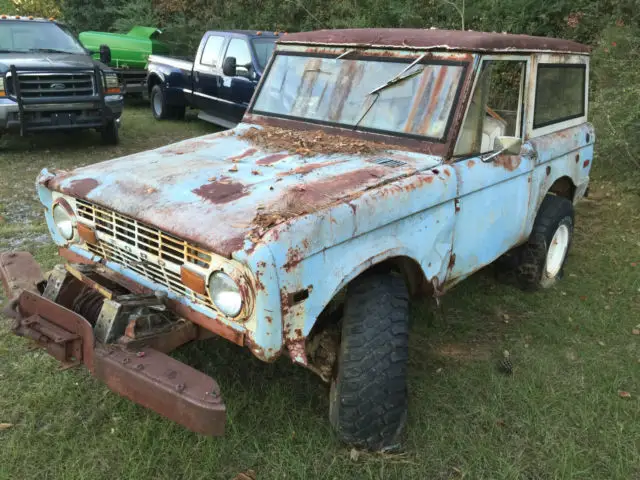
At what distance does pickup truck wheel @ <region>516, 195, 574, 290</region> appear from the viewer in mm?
4434

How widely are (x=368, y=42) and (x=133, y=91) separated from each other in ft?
34.4

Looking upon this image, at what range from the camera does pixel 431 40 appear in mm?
3484

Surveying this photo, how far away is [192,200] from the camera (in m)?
2.70

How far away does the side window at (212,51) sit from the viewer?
32.7ft

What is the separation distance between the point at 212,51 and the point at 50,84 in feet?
10.00

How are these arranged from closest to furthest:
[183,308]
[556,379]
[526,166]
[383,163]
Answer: [183,308], [383,163], [556,379], [526,166]

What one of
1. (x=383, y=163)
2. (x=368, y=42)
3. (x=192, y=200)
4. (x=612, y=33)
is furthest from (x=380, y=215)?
(x=612, y=33)

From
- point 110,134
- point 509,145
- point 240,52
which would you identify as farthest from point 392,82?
point 110,134

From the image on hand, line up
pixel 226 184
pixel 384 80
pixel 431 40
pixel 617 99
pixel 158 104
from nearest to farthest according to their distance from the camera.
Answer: pixel 226 184 → pixel 431 40 → pixel 384 80 → pixel 617 99 → pixel 158 104

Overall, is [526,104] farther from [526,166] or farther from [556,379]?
[556,379]

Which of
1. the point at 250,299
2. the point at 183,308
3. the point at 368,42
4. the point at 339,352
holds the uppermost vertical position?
the point at 368,42

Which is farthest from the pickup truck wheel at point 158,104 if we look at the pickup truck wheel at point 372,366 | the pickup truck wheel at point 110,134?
the pickup truck wheel at point 372,366

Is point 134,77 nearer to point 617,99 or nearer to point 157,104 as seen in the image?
point 157,104

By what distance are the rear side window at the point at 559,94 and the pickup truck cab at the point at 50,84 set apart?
662 centimetres
